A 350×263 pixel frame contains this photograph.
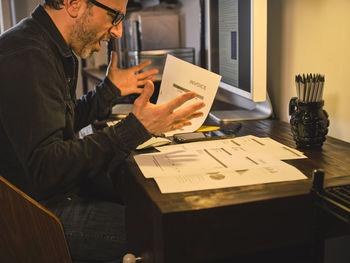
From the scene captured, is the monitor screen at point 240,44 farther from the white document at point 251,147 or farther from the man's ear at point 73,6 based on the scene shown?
the man's ear at point 73,6

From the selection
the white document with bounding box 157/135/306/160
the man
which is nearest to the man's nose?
the man

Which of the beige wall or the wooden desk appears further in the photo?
the beige wall

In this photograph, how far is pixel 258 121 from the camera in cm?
158

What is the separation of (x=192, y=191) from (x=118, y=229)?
0.51 metres

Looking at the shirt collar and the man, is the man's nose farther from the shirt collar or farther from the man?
the shirt collar

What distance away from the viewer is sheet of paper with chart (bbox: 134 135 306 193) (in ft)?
2.94

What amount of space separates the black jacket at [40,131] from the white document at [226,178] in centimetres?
21

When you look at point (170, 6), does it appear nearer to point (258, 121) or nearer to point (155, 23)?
point (155, 23)

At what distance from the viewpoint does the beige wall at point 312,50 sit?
1.28 meters

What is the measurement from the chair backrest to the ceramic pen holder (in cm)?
67

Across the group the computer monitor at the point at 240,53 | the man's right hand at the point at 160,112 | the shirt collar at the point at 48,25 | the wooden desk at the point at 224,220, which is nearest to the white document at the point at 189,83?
the computer monitor at the point at 240,53

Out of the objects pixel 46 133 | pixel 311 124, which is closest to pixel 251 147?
pixel 311 124

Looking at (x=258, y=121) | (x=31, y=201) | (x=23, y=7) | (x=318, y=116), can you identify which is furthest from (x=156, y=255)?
(x=23, y=7)

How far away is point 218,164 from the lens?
1.01 m
